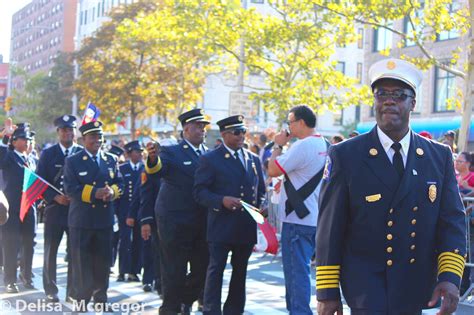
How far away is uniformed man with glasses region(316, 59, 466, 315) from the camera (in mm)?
4926

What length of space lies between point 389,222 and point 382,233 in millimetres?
68

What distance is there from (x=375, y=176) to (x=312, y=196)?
408 centimetres

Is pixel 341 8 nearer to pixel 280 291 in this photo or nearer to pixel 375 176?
pixel 280 291

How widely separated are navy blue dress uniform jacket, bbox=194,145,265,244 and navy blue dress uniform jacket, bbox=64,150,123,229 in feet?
4.97

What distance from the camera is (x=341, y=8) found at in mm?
18438

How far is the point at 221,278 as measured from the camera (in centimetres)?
927

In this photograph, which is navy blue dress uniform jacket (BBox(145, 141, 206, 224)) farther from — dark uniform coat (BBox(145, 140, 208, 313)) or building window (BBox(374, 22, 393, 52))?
building window (BBox(374, 22, 393, 52))

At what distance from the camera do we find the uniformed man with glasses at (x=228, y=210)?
9.22m

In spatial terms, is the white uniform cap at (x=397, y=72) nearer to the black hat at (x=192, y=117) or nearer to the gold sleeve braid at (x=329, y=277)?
the gold sleeve braid at (x=329, y=277)

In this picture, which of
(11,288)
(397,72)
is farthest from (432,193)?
(11,288)

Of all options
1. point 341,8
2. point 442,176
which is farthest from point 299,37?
point 442,176

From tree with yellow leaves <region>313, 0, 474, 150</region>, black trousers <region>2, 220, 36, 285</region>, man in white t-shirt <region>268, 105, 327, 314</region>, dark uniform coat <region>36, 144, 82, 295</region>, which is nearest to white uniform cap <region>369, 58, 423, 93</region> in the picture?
man in white t-shirt <region>268, 105, 327, 314</region>

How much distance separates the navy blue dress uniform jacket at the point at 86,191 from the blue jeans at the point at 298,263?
2.42 metres

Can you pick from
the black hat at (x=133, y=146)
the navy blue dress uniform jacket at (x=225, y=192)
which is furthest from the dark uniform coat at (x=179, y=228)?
the black hat at (x=133, y=146)
